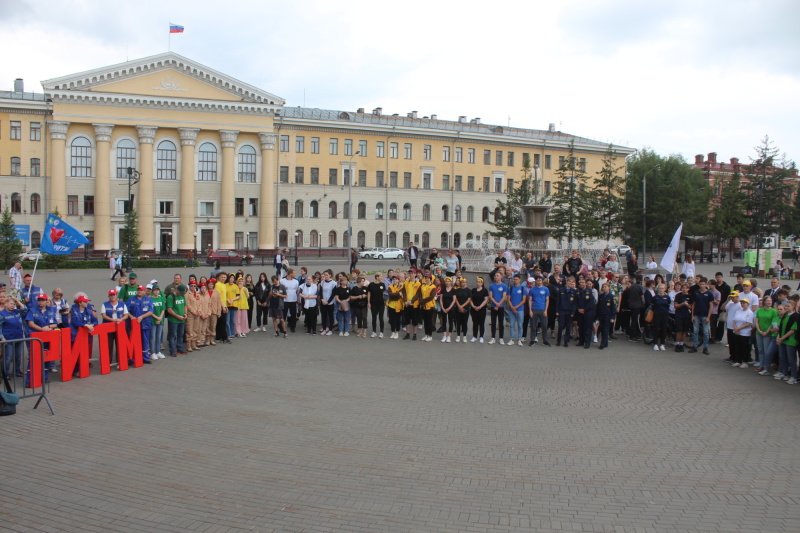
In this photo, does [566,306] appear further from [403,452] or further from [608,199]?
[608,199]

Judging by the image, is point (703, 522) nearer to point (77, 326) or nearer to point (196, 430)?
point (196, 430)

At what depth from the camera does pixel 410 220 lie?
77.8 meters

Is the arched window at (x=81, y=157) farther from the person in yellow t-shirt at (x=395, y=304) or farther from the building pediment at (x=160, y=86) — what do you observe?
the person in yellow t-shirt at (x=395, y=304)

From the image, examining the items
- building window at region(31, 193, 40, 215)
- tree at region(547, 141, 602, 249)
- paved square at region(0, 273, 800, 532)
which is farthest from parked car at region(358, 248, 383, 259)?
paved square at region(0, 273, 800, 532)

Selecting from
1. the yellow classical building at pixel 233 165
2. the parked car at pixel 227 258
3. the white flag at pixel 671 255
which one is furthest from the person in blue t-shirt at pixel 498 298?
the yellow classical building at pixel 233 165

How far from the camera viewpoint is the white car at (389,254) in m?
69.1

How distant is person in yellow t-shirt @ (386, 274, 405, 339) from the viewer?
17953mm

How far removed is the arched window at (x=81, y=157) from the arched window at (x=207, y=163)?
1068 centimetres

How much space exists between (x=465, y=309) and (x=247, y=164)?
5662 centimetres

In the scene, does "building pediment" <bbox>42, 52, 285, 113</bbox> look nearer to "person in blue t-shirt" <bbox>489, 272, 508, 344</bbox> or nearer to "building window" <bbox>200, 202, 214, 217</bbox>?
"building window" <bbox>200, 202, 214, 217</bbox>

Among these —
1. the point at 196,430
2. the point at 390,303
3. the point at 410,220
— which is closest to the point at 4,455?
Result: the point at 196,430

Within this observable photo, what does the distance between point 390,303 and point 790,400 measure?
10048mm

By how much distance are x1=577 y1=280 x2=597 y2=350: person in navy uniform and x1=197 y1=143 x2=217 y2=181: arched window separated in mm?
57718

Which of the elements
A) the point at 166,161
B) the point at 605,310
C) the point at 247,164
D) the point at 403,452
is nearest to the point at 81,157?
the point at 166,161
